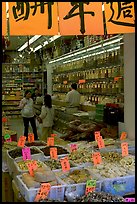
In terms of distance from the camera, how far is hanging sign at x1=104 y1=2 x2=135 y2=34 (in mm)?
4262

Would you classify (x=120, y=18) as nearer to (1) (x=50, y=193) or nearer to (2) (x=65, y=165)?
(2) (x=65, y=165)

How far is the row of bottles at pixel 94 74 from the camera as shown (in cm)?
947

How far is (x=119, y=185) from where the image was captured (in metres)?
3.59

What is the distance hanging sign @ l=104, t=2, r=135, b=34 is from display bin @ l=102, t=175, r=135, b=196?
1818mm

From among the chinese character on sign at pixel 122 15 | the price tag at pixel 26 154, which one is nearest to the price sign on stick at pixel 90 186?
the price tag at pixel 26 154

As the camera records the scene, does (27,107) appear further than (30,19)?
Yes

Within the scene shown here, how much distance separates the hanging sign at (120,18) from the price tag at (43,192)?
2.12m

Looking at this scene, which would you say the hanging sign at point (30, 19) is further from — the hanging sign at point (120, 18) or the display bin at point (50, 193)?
the display bin at point (50, 193)

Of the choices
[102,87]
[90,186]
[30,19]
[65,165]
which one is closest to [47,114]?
[102,87]

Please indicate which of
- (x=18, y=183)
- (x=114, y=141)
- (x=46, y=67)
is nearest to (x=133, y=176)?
(x=18, y=183)

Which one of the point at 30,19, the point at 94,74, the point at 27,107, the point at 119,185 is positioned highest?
the point at 30,19

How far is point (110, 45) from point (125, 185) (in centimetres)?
704

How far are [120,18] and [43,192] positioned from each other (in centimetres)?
238

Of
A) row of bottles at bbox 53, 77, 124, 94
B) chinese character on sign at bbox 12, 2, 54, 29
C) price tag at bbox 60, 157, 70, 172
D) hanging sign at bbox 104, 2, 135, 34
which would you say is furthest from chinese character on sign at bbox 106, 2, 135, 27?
row of bottles at bbox 53, 77, 124, 94
